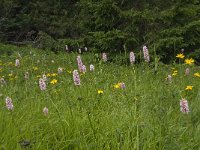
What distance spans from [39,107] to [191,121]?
130cm

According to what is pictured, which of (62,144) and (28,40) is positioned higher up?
(62,144)

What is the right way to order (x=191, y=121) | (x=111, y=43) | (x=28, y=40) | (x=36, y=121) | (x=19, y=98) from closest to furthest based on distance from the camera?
(x=36, y=121), (x=191, y=121), (x=19, y=98), (x=111, y=43), (x=28, y=40)

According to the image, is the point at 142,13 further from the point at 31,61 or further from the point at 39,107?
the point at 39,107

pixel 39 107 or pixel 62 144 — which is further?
pixel 39 107

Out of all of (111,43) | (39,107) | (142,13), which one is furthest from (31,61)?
(39,107)

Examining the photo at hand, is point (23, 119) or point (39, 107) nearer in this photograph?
point (23, 119)

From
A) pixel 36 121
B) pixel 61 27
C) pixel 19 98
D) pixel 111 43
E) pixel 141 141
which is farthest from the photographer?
pixel 61 27

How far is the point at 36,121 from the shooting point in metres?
3.47

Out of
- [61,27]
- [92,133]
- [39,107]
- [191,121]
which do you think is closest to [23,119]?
[39,107]

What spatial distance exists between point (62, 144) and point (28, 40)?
1296cm

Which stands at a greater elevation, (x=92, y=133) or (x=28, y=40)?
(x=92, y=133)

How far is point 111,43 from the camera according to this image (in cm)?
930

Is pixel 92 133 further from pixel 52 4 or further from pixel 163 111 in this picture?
pixel 52 4

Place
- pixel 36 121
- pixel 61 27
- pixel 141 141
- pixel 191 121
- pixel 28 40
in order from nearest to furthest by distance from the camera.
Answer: pixel 141 141
pixel 36 121
pixel 191 121
pixel 61 27
pixel 28 40
